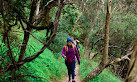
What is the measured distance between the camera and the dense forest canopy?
11.2ft

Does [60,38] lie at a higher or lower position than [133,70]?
lower

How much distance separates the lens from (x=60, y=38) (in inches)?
449

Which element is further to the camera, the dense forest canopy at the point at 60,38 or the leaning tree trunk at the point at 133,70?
the dense forest canopy at the point at 60,38

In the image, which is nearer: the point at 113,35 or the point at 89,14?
the point at 113,35

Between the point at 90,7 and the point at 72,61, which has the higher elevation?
the point at 90,7

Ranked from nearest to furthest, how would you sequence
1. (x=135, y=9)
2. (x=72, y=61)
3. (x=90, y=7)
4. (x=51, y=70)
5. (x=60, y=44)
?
1. (x=72, y=61)
2. (x=51, y=70)
3. (x=60, y=44)
4. (x=135, y=9)
5. (x=90, y=7)

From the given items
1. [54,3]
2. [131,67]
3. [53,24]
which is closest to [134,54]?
[131,67]

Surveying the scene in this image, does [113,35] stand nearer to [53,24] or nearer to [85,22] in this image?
[85,22]

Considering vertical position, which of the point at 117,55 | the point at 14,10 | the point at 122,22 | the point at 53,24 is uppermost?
the point at 14,10

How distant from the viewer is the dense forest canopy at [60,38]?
3399mm

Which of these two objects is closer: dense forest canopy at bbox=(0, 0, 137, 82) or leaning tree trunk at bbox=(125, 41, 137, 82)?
leaning tree trunk at bbox=(125, 41, 137, 82)

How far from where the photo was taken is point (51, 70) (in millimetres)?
7141

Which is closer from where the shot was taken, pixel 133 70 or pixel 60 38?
pixel 133 70

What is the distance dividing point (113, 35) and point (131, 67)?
15.1 m
